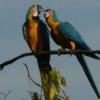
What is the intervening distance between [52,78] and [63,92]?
101 millimetres

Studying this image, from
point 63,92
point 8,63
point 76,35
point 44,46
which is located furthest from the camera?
point 76,35

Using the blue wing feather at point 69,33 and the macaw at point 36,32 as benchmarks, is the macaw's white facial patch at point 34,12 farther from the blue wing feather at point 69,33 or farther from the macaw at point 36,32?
the blue wing feather at point 69,33

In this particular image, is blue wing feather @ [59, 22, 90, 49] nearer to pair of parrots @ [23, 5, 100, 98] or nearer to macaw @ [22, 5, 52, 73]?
pair of parrots @ [23, 5, 100, 98]

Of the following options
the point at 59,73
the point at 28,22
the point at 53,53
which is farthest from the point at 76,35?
the point at 59,73

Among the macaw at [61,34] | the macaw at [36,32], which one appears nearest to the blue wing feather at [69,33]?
the macaw at [61,34]

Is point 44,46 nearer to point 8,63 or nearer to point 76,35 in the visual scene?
point 76,35

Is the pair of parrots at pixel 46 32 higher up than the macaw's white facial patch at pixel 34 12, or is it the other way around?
the macaw's white facial patch at pixel 34 12

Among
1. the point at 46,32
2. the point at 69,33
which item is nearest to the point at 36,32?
the point at 46,32

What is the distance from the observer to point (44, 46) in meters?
6.51

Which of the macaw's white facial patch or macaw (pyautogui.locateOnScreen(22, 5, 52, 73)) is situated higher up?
the macaw's white facial patch

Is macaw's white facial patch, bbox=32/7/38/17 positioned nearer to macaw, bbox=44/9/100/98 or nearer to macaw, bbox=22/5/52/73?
macaw, bbox=22/5/52/73

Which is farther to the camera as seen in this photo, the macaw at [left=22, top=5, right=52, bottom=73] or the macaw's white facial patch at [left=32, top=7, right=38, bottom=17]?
the macaw's white facial patch at [left=32, top=7, right=38, bottom=17]

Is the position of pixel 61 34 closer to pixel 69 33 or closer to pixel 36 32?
pixel 69 33

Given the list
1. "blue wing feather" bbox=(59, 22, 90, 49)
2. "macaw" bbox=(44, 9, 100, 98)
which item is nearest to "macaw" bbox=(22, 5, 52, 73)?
"macaw" bbox=(44, 9, 100, 98)
